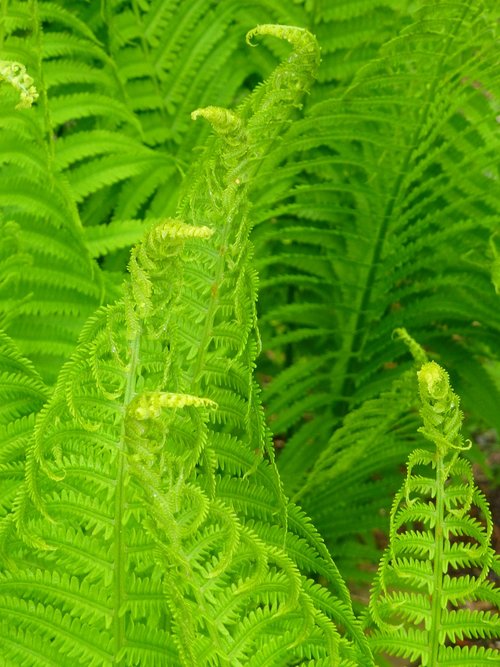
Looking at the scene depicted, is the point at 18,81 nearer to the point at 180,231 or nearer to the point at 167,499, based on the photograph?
the point at 180,231

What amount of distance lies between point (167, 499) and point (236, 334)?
0.75 feet

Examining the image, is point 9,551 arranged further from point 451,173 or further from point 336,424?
point 451,173

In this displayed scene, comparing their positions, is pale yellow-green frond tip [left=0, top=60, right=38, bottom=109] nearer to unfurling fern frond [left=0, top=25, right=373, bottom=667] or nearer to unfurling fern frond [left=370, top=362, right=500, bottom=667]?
unfurling fern frond [left=0, top=25, right=373, bottom=667]

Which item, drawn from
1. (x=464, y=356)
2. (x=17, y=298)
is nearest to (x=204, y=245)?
(x=17, y=298)

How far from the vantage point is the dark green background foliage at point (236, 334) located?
0.68 metres

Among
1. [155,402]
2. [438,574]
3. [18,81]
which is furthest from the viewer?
[438,574]

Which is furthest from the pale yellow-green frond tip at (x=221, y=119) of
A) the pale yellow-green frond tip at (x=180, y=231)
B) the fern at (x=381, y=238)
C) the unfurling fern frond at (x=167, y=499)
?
the fern at (x=381, y=238)

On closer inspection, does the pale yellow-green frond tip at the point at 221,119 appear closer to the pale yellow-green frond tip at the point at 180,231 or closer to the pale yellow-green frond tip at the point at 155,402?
the pale yellow-green frond tip at the point at 180,231

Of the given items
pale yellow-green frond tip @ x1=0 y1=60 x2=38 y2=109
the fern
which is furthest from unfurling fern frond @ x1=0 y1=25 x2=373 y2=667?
the fern

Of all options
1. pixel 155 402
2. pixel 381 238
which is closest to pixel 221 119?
pixel 155 402

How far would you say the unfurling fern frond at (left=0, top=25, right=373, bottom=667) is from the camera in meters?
0.63

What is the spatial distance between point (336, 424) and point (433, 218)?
41cm

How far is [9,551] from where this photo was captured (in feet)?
2.51

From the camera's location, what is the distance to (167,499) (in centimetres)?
59
